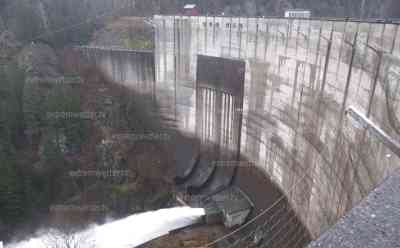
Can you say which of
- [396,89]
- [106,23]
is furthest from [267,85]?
[106,23]

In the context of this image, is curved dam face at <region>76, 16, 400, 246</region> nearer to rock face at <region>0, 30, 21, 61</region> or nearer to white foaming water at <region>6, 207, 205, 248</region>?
white foaming water at <region>6, 207, 205, 248</region>

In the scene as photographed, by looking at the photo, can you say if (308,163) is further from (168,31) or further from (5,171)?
(5,171)

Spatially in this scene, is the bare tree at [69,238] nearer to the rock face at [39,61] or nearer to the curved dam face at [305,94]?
the curved dam face at [305,94]

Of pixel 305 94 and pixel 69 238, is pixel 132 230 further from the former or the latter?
pixel 305 94

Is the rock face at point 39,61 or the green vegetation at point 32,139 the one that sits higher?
the rock face at point 39,61

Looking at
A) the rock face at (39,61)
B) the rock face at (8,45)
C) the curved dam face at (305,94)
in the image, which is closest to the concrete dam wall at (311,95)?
the curved dam face at (305,94)

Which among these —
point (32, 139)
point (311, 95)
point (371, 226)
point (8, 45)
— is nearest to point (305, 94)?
point (311, 95)
